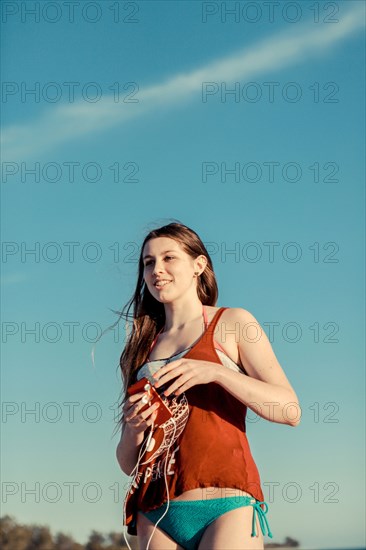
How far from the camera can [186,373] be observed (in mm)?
3139

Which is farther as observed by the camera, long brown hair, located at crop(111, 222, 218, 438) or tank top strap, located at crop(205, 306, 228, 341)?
long brown hair, located at crop(111, 222, 218, 438)

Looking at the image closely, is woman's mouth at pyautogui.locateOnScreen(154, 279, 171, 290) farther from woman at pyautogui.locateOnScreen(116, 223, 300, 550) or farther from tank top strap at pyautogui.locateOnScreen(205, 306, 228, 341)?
tank top strap at pyautogui.locateOnScreen(205, 306, 228, 341)

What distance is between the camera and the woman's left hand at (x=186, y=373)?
3.13 meters

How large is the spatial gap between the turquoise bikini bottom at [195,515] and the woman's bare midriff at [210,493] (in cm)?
1

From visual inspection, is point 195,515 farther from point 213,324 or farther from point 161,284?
point 161,284

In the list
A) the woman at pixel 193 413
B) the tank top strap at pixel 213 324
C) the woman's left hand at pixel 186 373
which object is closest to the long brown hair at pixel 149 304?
the woman at pixel 193 413

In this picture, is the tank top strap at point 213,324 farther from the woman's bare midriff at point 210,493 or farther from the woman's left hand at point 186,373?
the woman's bare midriff at point 210,493

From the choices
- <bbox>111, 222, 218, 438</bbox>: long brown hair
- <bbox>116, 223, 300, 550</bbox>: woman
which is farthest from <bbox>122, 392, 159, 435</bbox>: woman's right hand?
<bbox>111, 222, 218, 438</bbox>: long brown hair

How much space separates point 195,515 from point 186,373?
0.53 meters

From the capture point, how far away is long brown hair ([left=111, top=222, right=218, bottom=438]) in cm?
367

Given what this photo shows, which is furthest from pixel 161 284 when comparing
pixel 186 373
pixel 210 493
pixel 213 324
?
pixel 210 493

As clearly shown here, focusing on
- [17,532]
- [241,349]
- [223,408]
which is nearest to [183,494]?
[223,408]

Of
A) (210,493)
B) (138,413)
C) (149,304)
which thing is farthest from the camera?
(149,304)

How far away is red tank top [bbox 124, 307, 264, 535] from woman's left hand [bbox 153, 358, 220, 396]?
156mm
